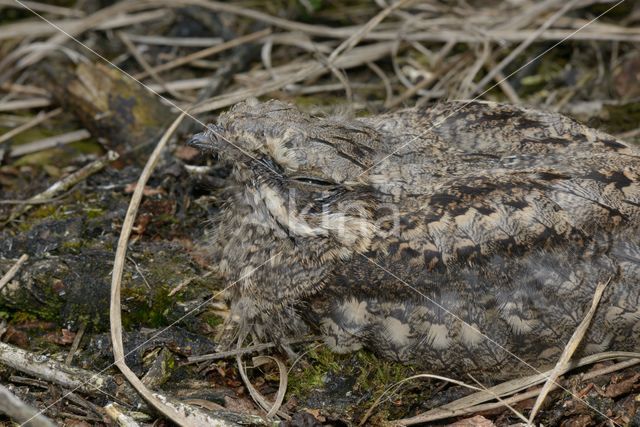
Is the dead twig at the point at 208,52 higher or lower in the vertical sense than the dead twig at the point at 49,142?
higher

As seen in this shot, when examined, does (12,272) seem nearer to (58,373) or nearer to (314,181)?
(58,373)

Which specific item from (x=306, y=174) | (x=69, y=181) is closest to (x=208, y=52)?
(x=69, y=181)

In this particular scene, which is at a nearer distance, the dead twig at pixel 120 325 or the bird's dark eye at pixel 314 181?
the dead twig at pixel 120 325

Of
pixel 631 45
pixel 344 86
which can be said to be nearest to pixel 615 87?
pixel 631 45

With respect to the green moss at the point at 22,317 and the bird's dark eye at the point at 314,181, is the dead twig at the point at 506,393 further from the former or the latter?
the green moss at the point at 22,317

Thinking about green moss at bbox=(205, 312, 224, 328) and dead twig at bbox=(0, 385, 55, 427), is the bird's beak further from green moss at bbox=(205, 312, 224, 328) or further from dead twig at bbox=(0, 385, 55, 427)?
dead twig at bbox=(0, 385, 55, 427)

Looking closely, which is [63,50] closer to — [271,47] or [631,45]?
[271,47]

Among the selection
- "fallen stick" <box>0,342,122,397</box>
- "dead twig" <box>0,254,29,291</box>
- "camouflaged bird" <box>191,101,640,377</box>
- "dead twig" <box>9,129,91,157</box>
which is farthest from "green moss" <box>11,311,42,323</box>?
"dead twig" <box>9,129,91,157</box>

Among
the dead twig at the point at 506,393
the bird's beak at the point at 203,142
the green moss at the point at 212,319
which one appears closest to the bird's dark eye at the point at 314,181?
the bird's beak at the point at 203,142
